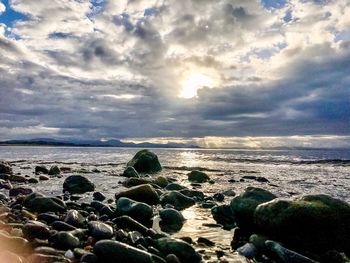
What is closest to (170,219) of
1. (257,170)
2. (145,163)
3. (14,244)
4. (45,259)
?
(14,244)

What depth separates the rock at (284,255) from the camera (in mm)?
7961

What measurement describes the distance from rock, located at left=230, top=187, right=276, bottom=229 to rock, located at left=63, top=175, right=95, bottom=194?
9.90 metres

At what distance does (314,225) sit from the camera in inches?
367

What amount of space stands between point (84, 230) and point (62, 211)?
131 inches

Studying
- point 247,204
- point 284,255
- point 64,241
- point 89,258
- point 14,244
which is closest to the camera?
point 89,258

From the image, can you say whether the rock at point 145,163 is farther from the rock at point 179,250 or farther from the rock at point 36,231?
the rock at point 179,250

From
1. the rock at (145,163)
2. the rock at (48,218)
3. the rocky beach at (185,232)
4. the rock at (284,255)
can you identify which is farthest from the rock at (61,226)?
the rock at (145,163)

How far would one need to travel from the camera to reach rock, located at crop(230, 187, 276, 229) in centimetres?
1140

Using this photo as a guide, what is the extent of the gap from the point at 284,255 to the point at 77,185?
535 inches

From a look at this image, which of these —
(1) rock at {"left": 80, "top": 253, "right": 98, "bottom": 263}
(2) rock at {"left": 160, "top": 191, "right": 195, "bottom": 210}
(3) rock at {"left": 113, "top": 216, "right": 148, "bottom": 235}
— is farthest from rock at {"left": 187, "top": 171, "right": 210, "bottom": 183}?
(1) rock at {"left": 80, "top": 253, "right": 98, "bottom": 263}

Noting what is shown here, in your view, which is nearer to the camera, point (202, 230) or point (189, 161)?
point (202, 230)

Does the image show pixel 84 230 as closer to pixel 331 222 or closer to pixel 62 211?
pixel 62 211

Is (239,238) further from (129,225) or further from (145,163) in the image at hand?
(145,163)

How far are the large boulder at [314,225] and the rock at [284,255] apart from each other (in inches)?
40.4
